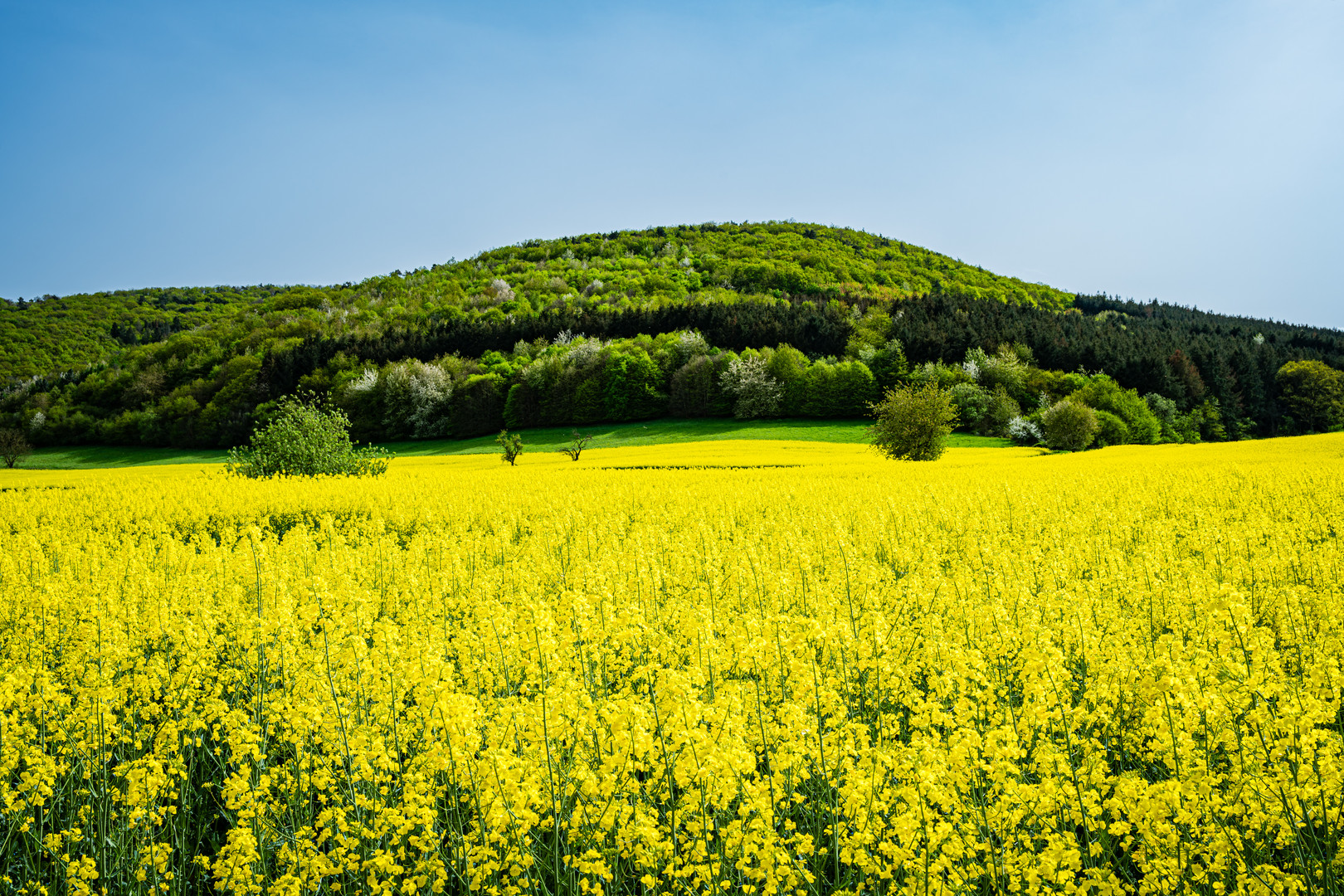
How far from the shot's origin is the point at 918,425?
33.2 meters

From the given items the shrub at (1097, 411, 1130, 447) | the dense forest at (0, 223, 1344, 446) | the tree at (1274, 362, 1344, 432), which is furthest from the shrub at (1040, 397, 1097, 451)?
the tree at (1274, 362, 1344, 432)

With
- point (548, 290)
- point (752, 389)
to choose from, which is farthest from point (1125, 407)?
point (548, 290)

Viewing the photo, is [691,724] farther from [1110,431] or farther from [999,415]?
[1110,431]

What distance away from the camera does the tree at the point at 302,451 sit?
79.4 feet

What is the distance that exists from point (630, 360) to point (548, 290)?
1491 inches

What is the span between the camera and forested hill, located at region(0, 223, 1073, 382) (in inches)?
3354

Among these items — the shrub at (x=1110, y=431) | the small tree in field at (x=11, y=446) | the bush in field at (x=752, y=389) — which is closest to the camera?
the small tree in field at (x=11, y=446)

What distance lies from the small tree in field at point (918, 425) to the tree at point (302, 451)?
81.5ft

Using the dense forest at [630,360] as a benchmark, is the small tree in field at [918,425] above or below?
below

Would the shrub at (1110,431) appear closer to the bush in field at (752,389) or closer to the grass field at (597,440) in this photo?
the grass field at (597,440)

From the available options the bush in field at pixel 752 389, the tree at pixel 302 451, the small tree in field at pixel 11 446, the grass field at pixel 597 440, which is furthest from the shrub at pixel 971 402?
the small tree in field at pixel 11 446

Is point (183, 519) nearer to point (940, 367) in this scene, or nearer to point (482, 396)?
point (482, 396)

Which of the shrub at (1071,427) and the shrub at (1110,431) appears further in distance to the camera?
the shrub at (1110,431)

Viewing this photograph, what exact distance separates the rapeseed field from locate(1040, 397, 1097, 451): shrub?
4314 cm
